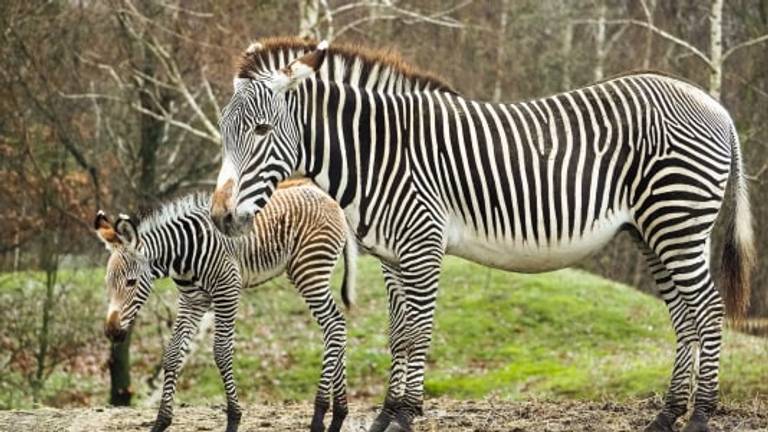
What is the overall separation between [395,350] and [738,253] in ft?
8.64

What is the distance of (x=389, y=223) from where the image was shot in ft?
24.5

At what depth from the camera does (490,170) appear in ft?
25.4

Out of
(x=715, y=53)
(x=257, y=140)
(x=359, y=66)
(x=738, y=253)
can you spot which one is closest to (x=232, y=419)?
(x=257, y=140)

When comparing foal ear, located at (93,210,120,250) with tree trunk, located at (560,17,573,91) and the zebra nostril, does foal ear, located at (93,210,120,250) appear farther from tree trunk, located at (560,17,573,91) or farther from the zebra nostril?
tree trunk, located at (560,17,573,91)

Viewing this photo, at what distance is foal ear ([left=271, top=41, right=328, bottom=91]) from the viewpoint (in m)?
7.28

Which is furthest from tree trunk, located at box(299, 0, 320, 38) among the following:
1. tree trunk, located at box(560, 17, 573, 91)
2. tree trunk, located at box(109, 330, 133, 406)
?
tree trunk, located at box(560, 17, 573, 91)

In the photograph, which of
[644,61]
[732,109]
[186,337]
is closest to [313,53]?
[186,337]

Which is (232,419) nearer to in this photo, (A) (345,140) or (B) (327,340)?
(B) (327,340)

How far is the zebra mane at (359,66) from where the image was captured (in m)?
7.63

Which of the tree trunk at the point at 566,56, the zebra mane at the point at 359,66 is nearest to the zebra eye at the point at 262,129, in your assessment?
the zebra mane at the point at 359,66

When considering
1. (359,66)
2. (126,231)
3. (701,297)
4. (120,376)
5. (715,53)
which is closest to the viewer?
(701,297)

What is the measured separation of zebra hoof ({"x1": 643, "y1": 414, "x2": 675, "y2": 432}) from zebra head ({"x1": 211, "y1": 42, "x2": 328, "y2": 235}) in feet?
10.5

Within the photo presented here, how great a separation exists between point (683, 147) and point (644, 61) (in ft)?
56.0

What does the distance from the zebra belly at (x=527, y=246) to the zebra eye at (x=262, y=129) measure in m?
1.43
